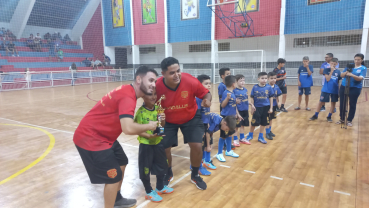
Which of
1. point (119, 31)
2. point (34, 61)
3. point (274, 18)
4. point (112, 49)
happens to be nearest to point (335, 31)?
point (274, 18)

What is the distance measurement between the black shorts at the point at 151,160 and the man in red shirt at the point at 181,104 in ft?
0.70

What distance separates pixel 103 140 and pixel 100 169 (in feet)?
0.83

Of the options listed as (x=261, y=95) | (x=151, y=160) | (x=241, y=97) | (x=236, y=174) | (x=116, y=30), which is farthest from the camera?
(x=116, y=30)

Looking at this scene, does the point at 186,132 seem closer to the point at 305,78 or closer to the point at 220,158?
the point at 220,158

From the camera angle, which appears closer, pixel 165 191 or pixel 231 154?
pixel 165 191

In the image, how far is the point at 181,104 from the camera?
271 cm

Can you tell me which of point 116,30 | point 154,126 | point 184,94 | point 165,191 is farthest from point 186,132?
point 116,30

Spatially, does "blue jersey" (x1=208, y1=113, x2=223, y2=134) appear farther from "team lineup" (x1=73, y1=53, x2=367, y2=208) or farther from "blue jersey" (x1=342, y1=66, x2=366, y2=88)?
"blue jersey" (x1=342, y1=66, x2=366, y2=88)

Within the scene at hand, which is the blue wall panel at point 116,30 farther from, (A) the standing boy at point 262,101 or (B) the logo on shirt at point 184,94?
(B) the logo on shirt at point 184,94

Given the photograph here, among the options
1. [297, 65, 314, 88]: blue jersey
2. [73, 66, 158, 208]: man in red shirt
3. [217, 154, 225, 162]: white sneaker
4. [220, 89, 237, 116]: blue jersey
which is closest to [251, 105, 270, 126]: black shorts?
[220, 89, 237, 116]: blue jersey

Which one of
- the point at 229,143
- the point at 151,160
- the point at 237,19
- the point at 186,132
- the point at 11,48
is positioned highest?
the point at 237,19

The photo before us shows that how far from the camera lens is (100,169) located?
6.82ft

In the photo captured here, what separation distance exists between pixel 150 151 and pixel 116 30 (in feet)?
69.7

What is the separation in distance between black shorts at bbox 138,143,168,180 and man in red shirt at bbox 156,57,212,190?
0.21 m
